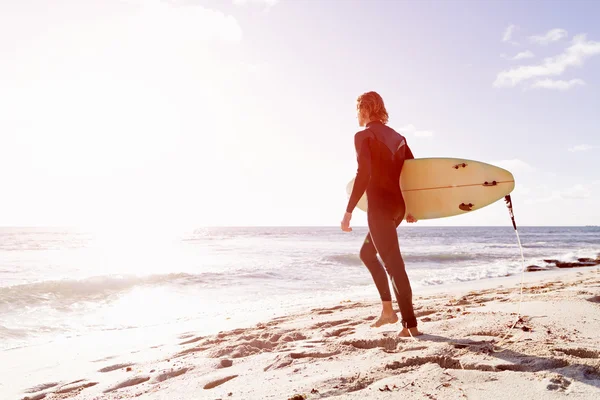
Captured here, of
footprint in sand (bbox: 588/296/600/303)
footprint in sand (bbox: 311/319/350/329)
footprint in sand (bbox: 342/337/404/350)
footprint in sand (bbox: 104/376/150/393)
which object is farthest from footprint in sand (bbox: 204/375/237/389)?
footprint in sand (bbox: 588/296/600/303)

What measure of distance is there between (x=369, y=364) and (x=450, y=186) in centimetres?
203

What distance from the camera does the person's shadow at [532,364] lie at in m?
1.93

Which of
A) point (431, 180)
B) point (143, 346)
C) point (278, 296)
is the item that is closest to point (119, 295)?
point (278, 296)

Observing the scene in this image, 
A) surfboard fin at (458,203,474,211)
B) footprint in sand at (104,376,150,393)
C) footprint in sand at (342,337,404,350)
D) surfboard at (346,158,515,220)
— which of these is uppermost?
surfboard at (346,158,515,220)

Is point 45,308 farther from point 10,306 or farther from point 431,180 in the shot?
point 431,180

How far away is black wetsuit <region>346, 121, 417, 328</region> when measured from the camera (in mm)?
3072

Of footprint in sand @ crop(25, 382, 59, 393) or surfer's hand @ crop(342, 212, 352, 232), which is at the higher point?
surfer's hand @ crop(342, 212, 352, 232)

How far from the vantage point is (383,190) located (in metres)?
3.15

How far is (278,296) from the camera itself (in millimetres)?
8227

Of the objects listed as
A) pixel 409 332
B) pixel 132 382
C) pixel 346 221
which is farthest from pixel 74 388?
pixel 409 332

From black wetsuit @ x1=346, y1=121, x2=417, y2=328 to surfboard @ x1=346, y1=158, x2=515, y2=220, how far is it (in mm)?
418

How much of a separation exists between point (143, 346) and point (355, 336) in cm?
243

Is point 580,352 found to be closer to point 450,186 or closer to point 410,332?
point 410,332

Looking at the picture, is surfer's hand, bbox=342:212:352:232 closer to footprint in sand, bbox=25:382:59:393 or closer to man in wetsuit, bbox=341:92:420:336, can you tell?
man in wetsuit, bbox=341:92:420:336
